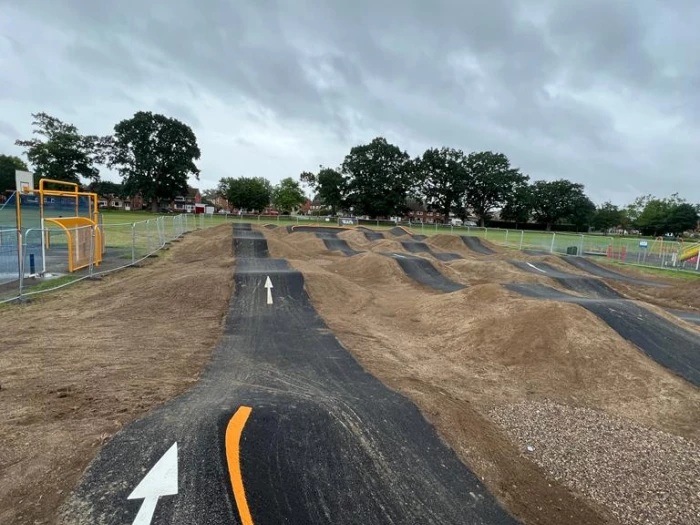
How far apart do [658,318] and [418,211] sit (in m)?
117

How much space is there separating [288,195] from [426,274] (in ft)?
294

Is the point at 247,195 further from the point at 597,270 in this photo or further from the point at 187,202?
the point at 597,270

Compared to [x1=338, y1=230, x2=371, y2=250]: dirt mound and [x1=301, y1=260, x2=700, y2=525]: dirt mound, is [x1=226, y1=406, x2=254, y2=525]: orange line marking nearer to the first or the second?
[x1=301, y1=260, x2=700, y2=525]: dirt mound

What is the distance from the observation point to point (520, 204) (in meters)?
86.8

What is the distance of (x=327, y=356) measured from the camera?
7180 mm

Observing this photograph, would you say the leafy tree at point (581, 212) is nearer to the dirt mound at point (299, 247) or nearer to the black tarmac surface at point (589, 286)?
the dirt mound at point (299, 247)

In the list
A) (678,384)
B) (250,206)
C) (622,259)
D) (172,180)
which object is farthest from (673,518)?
(250,206)

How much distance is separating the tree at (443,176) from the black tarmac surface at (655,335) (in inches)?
3141

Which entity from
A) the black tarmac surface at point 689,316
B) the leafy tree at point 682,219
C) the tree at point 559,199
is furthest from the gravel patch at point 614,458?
the leafy tree at point 682,219

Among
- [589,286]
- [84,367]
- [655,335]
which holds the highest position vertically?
[655,335]

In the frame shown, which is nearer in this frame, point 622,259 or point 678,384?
point 678,384

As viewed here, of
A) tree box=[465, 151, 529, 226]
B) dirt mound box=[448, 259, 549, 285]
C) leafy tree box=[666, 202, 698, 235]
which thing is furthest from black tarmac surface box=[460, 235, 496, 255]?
leafy tree box=[666, 202, 698, 235]

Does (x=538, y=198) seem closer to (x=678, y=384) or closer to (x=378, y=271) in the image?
(x=378, y=271)

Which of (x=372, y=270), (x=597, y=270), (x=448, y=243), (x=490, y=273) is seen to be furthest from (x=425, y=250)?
(x=372, y=270)
